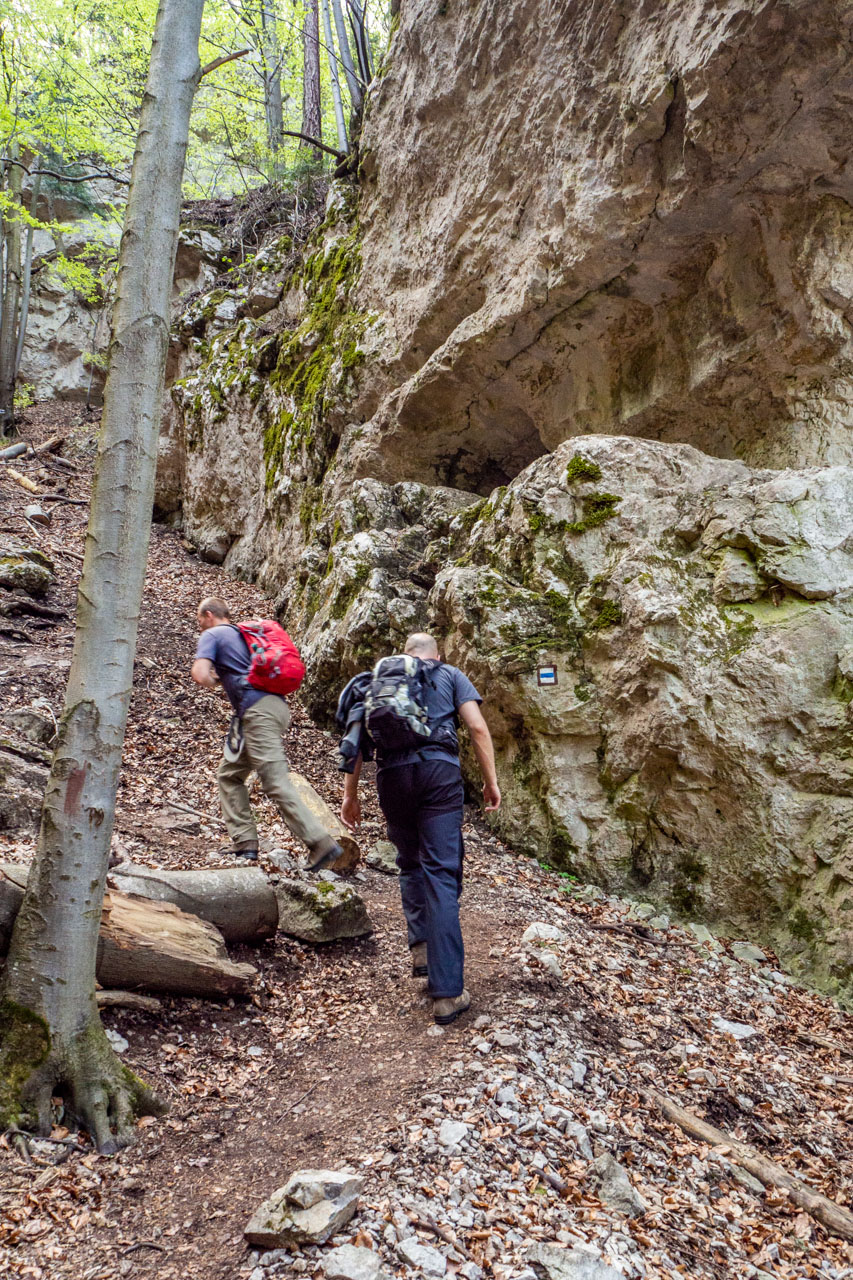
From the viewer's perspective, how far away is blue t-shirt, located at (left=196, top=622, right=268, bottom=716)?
16.9 feet

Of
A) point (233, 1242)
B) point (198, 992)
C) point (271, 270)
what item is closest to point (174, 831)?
point (198, 992)

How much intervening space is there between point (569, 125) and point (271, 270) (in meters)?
9.92

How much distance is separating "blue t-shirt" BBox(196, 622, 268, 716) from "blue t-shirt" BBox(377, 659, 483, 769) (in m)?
A: 1.49

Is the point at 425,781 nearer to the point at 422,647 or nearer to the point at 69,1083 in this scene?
the point at 422,647

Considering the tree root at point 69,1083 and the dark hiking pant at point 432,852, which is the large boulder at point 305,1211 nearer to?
the tree root at point 69,1083

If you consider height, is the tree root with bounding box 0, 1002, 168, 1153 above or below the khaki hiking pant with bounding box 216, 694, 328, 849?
below

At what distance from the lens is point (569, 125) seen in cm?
763

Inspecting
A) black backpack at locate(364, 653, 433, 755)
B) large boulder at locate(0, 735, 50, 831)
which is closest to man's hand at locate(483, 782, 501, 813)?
black backpack at locate(364, 653, 433, 755)

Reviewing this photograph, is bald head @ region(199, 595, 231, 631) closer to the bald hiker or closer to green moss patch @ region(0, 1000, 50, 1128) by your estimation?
the bald hiker

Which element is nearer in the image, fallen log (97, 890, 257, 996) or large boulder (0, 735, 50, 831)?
fallen log (97, 890, 257, 996)

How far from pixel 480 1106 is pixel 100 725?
2179 mm

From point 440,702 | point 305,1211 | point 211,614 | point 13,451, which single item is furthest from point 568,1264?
point 13,451

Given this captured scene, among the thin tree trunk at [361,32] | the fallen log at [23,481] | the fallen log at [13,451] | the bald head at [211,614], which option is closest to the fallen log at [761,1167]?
the bald head at [211,614]

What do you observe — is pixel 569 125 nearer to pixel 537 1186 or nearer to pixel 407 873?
pixel 407 873
